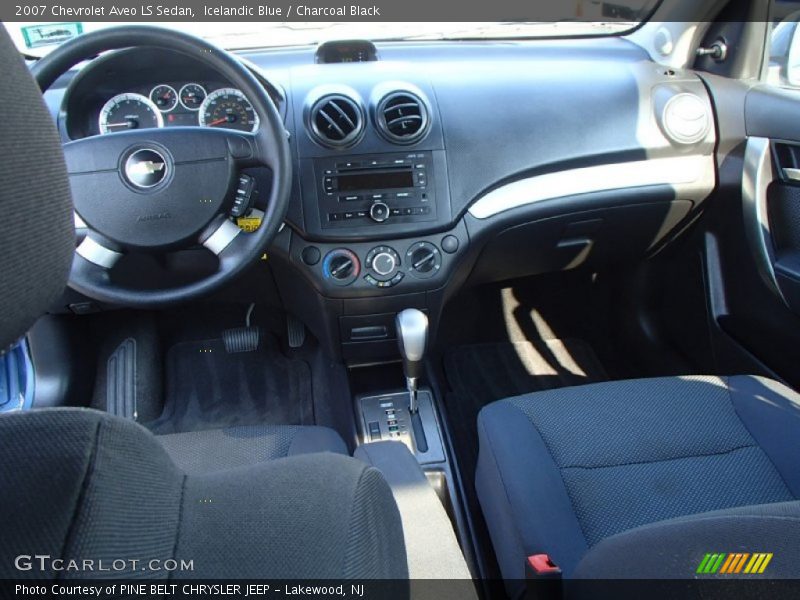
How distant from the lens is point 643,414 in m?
1.31

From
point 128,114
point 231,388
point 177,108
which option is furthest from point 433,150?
point 231,388

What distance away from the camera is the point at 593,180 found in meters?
1.66

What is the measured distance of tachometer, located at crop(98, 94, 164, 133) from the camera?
1.43m

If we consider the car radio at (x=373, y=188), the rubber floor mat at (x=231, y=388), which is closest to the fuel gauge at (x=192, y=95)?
the car radio at (x=373, y=188)

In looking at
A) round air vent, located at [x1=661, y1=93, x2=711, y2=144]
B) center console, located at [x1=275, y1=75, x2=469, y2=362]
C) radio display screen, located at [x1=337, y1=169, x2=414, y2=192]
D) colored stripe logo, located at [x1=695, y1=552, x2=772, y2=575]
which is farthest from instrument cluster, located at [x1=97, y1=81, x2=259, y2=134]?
colored stripe logo, located at [x1=695, y1=552, x2=772, y2=575]

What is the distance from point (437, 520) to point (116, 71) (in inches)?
46.8

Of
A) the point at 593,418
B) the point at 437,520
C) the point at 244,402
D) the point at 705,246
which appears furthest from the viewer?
the point at 244,402

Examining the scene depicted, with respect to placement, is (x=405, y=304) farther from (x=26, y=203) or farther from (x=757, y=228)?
(x=26, y=203)

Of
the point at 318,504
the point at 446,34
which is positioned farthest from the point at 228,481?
the point at 446,34

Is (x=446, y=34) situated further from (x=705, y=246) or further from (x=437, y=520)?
(x=437, y=520)

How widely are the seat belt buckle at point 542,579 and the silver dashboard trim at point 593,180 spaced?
89 centimetres

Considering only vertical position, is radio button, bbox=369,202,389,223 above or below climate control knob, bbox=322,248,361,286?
above

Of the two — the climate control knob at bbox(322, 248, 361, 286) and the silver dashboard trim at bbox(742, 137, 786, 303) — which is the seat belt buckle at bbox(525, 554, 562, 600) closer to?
the climate control knob at bbox(322, 248, 361, 286)

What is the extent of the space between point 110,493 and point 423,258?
1.11 m
